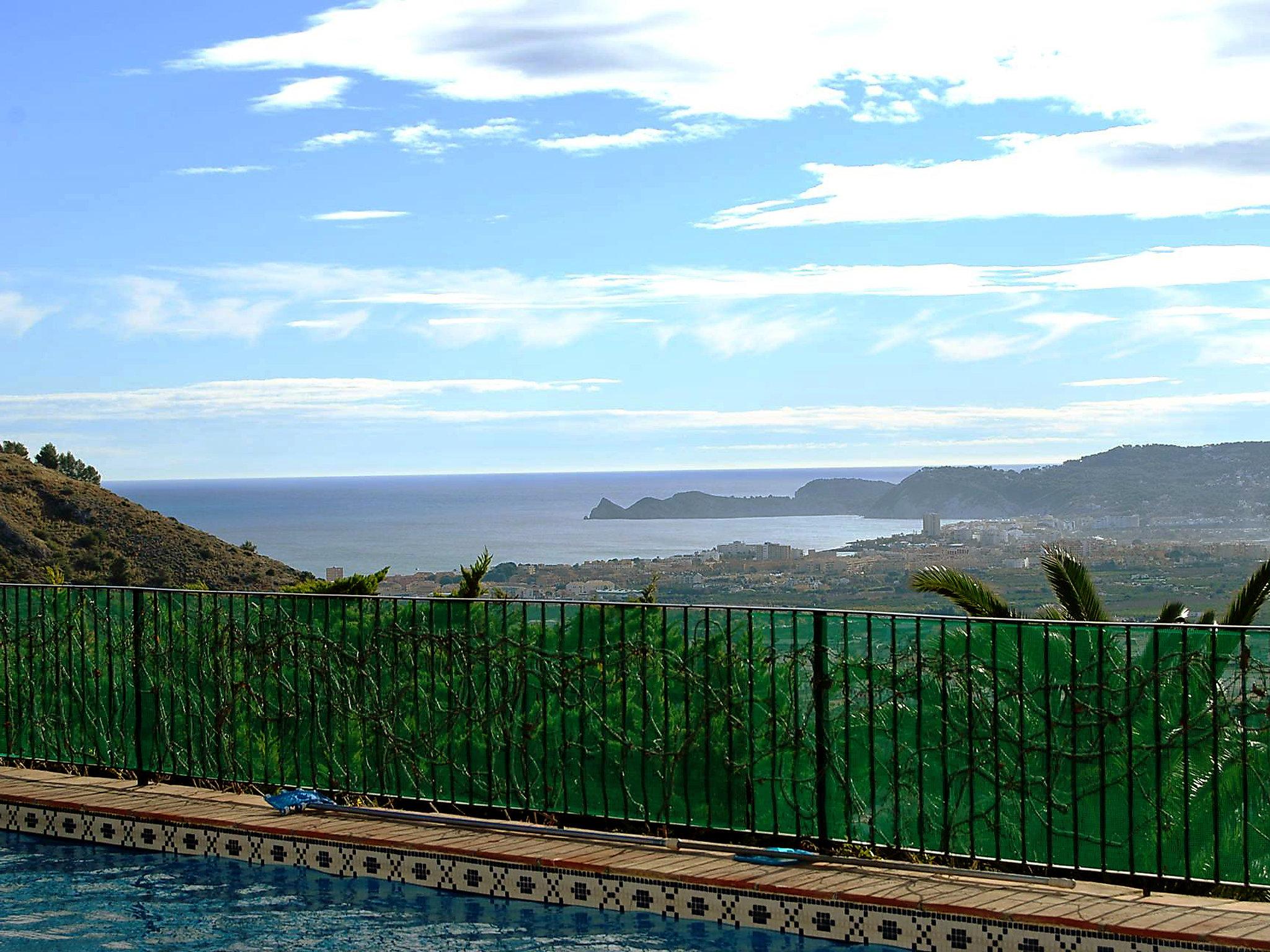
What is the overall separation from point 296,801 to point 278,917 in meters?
1.08

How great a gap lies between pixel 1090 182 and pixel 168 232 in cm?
2699

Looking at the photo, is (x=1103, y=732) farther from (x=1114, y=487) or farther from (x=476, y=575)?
(x=1114, y=487)

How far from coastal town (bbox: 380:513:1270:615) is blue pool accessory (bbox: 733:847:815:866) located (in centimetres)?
3145

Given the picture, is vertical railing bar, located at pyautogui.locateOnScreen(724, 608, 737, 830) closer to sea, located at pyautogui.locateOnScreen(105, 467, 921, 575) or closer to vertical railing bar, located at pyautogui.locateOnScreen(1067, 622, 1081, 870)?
vertical railing bar, located at pyautogui.locateOnScreen(1067, 622, 1081, 870)

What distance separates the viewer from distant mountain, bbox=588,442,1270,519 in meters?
53.3

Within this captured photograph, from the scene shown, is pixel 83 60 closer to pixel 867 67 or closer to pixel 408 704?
pixel 867 67

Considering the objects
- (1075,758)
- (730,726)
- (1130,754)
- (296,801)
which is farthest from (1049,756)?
(296,801)

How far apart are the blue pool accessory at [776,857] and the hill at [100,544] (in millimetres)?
34960

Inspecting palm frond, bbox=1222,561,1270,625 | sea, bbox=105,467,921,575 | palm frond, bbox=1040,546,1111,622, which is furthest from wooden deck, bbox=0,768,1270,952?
sea, bbox=105,467,921,575

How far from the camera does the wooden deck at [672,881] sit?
5.08m

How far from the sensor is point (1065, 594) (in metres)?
12.7

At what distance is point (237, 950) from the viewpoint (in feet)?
18.8

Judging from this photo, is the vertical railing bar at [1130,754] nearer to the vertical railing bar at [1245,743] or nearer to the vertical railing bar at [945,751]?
the vertical railing bar at [1245,743]

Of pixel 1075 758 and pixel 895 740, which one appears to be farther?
pixel 895 740
